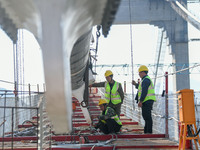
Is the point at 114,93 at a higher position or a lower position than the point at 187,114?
higher

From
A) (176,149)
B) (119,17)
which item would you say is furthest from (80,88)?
(119,17)

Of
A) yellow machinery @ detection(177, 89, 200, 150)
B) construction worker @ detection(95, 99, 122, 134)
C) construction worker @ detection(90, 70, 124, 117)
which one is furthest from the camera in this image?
construction worker @ detection(90, 70, 124, 117)

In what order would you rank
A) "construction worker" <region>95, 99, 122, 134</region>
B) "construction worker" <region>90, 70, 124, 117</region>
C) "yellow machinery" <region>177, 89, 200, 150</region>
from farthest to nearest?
"construction worker" <region>90, 70, 124, 117</region>
"construction worker" <region>95, 99, 122, 134</region>
"yellow machinery" <region>177, 89, 200, 150</region>

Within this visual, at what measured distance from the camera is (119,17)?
3123cm

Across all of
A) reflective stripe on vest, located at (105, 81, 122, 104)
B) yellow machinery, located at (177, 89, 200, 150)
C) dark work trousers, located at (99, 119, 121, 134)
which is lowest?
dark work trousers, located at (99, 119, 121, 134)

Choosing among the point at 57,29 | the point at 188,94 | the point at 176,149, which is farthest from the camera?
the point at 176,149

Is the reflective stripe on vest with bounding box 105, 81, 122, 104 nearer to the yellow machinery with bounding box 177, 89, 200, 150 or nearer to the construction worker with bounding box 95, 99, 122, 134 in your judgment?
the construction worker with bounding box 95, 99, 122, 134

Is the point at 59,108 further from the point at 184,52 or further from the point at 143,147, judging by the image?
the point at 184,52

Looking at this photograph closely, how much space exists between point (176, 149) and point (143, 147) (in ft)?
2.06

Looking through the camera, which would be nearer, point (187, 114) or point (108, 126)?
point (187, 114)

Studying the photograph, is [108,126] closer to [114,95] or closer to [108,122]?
[108,122]

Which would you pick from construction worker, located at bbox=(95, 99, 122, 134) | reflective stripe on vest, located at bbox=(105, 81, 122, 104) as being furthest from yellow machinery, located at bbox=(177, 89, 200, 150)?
reflective stripe on vest, located at bbox=(105, 81, 122, 104)

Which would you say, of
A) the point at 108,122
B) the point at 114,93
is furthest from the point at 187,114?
the point at 114,93

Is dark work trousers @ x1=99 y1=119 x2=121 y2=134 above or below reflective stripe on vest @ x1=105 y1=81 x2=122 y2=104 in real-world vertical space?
below
